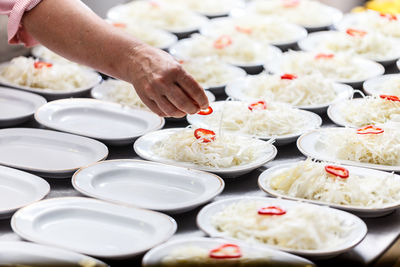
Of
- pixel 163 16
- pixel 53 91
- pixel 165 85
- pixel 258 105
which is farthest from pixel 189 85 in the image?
pixel 163 16

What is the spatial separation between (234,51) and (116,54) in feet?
4.48

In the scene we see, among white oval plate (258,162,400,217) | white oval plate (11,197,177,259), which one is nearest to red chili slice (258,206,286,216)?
white oval plate (258,162,400,217)

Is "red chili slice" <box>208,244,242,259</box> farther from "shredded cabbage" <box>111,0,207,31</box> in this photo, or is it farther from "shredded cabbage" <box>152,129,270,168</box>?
"shredded cabbage" <box>111,0,207,31</box>

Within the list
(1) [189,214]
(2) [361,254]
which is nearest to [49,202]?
(1) [189,214]

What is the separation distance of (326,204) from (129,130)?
1078 mm

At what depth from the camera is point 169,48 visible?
12.6 ft

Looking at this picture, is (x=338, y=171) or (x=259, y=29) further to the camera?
A: (x=259, y=29)

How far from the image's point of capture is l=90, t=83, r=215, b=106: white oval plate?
307cm

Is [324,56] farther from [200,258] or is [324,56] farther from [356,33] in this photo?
[200,258]

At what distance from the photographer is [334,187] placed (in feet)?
6.76

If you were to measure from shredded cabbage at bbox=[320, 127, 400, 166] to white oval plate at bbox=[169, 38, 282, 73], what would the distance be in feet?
3.74

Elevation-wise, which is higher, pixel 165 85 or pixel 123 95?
pixel 165 85

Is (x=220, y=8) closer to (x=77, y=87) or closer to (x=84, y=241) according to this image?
(x=77, y=87)

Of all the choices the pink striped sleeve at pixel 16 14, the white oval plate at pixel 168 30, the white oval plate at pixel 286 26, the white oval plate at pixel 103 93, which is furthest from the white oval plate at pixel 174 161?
the white oval plate at pixel 168 30
